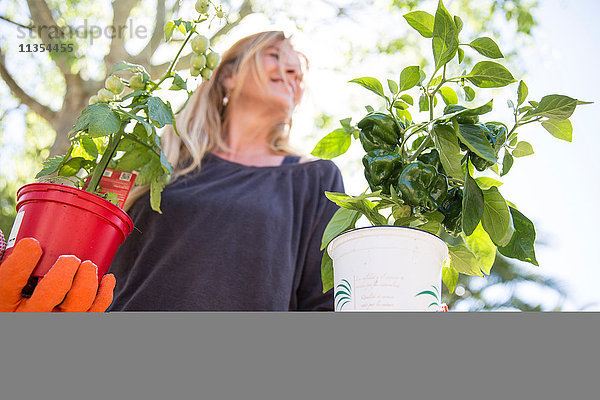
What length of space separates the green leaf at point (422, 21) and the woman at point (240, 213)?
91 cm

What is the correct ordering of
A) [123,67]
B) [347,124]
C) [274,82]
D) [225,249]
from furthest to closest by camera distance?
[274,82]
[225,249]
[123,67]
[347,124]

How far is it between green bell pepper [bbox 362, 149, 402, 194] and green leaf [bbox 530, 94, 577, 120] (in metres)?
0.16

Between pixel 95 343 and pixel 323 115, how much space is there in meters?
5.31

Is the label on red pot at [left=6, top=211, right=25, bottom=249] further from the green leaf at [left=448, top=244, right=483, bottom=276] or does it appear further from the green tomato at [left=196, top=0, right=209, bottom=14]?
the green leaf at [left=448, top=244, right=483, bottom=276]

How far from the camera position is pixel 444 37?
582 millimetres

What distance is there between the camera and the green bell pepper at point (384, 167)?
24.2 inches

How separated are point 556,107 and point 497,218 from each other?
0.44 feet

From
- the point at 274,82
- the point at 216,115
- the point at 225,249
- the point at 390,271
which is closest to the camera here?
the point at 390,271

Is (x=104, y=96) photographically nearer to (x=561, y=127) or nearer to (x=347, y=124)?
(x=347, y=124)

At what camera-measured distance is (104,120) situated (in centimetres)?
77

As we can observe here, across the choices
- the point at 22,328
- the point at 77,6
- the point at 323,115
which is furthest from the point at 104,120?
the point at 323,115

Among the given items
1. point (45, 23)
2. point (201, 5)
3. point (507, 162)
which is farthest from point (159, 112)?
point (45, 23)

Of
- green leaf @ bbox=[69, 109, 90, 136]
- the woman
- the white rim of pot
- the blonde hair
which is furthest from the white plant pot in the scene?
the blonde hair

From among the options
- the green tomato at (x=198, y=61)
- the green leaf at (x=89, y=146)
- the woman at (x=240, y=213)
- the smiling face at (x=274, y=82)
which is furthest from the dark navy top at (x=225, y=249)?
the green tomato at (x=198, y=61)
